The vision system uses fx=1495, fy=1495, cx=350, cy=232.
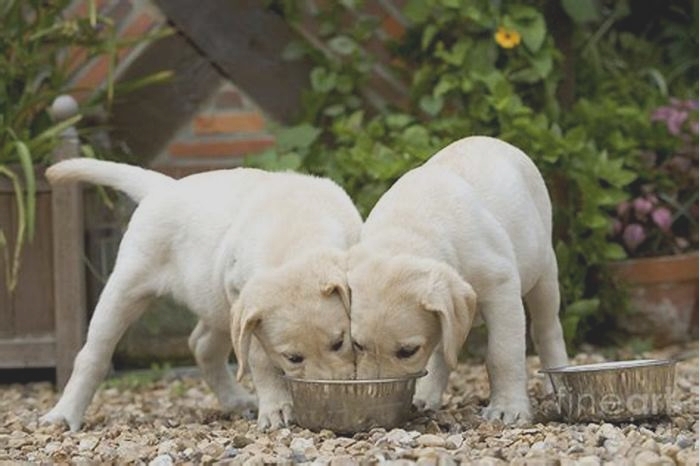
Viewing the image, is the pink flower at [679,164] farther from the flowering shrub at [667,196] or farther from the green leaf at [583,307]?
the green leaf at [583,307]

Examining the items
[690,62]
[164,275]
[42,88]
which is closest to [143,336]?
[42,88]

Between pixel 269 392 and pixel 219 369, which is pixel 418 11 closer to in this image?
pixel 219 369

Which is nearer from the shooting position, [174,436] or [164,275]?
[174,436]

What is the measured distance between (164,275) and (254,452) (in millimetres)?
1306

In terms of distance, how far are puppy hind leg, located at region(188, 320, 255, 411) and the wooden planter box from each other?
111 centimetres

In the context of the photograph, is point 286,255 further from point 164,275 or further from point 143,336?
point 143,336

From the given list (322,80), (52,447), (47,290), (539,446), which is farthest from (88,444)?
(322,80)

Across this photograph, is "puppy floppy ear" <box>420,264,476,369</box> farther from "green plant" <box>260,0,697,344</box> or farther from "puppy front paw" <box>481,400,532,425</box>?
"green plant" <box>260,0,697,344</box>

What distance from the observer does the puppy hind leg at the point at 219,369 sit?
219 inches

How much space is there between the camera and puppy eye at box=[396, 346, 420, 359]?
4.35m

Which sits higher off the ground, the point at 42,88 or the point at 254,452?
the point at 42,88

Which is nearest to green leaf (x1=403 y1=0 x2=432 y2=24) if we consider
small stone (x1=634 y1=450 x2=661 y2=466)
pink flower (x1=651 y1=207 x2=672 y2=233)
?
pink flower (x1=651 y1=207 x2=672 y2=233)

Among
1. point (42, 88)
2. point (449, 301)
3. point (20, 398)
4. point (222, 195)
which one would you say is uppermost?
point (42, 88)

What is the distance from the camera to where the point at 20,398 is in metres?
6.40
